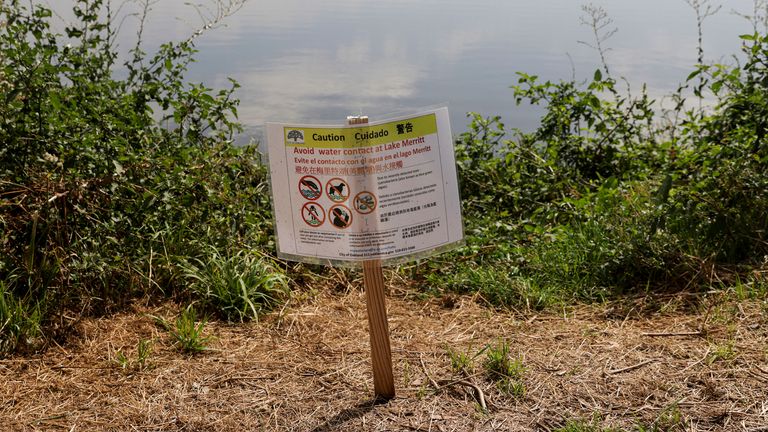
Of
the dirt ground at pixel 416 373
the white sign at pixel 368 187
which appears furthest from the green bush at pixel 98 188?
the white sign at pixel 368 187

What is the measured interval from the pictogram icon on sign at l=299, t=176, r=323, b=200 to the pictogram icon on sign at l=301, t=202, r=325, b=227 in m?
0.04

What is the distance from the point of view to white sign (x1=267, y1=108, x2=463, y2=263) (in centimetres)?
363

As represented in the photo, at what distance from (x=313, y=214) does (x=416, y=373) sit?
41.0 inches

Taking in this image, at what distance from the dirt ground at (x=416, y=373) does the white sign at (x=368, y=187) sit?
0.73 metres

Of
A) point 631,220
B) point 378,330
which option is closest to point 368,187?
point 378,330

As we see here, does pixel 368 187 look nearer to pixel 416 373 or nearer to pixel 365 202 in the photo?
pixel 365 202

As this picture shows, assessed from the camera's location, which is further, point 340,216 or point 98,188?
point 98,188

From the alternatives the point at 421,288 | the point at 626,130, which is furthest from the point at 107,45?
the point at 626,130

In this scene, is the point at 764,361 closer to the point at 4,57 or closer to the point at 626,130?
the point at 626,130

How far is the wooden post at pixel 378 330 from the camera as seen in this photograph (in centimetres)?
382

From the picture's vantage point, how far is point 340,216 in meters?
3.71

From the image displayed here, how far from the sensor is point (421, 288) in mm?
5547

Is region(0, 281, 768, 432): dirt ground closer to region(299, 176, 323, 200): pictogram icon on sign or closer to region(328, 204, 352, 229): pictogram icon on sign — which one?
region(328, 204, 352, 229): pictogram icon on sign

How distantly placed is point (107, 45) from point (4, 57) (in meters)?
1.08
